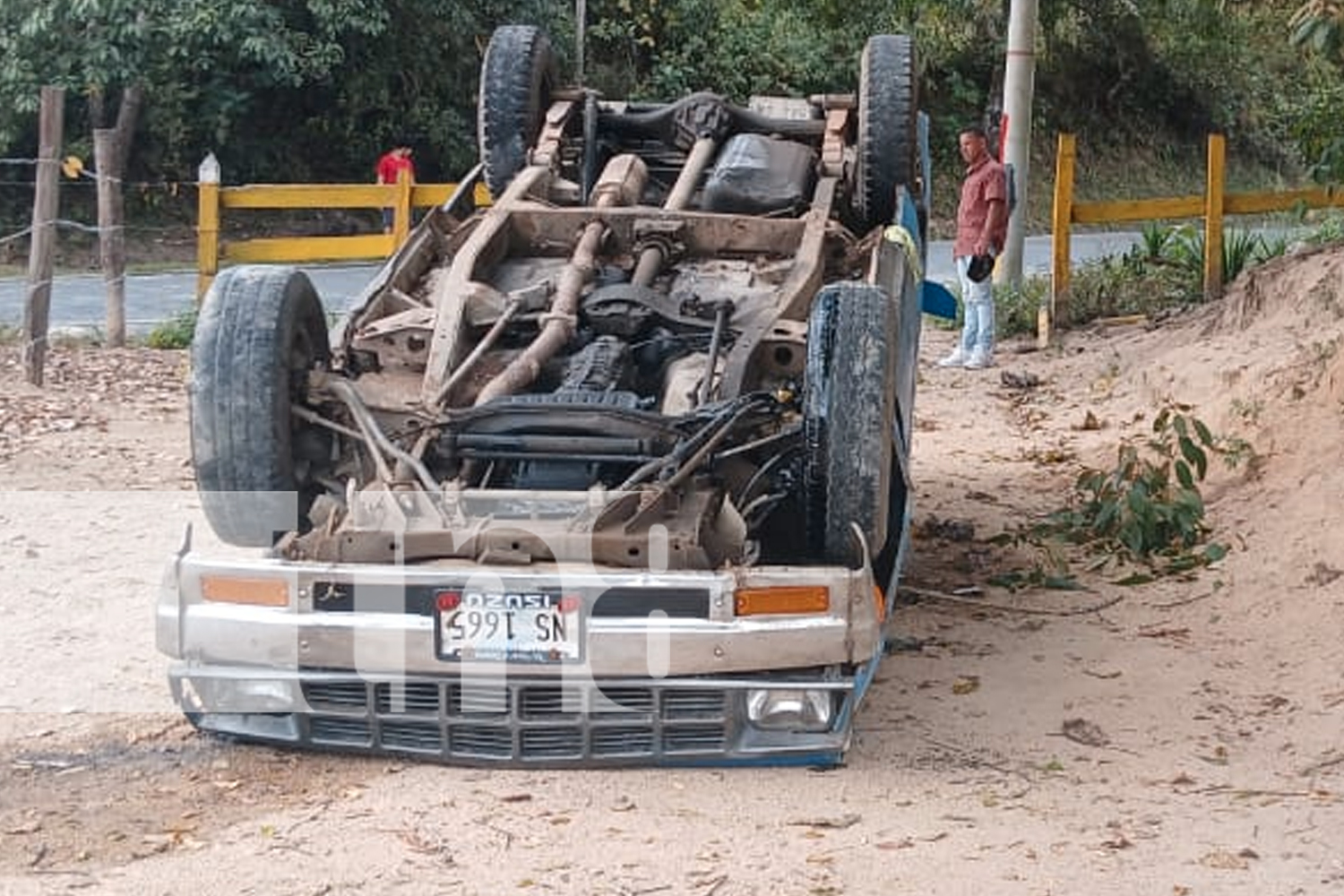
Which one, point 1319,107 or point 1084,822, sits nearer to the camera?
point 1084,822

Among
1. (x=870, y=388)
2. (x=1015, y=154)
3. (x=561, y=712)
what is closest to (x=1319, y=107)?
(x=1015, y=154)

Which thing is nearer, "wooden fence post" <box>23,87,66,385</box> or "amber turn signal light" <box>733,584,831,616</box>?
"amber turn signal light" <box>733,584,831,616</box>

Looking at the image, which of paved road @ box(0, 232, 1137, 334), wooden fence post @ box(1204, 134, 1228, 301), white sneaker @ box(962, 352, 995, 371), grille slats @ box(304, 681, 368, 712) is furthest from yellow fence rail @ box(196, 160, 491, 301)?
grille slats @ box(304, 681, 368, 712)

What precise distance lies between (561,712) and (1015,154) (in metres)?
11.0

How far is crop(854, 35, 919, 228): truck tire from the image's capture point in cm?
789

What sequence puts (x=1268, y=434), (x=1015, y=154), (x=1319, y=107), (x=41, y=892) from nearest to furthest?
(x=41, y=892)
(x=1268, y=434)
(x=1319, y=107)
(x=1015, y=154)

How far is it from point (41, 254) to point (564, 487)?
6802 millimetres

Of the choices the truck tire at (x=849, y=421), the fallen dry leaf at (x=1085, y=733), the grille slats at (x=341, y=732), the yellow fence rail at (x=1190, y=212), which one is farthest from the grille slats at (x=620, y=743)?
the yellow fence rail at (x=1190, y=212)

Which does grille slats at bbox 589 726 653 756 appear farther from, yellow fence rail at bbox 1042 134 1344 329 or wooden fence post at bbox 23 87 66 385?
yellow fence rail at bbox 1042 134 1344 329

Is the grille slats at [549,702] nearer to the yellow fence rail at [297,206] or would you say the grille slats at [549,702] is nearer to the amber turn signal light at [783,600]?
the amber turn signal light at [783,600]

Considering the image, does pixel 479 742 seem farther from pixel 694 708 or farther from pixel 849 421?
pixel 849 421

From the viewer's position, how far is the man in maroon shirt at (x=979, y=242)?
43.2 feet

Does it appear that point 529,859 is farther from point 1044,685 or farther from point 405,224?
point 405,224

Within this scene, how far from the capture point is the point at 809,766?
5492 mm
